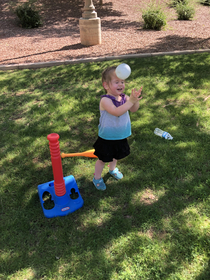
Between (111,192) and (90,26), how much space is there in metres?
6.30

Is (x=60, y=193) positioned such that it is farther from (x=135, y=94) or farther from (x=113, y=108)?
(x=135, y=94)

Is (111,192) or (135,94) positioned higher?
(135,94)

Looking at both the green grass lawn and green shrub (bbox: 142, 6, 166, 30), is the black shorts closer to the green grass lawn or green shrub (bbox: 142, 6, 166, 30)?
the green grass lawn

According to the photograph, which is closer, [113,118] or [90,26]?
[113,118]

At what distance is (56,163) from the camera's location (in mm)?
2369

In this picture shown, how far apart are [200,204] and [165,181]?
49 centimetres

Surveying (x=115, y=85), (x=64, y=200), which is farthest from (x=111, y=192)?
(x=115, y=85)

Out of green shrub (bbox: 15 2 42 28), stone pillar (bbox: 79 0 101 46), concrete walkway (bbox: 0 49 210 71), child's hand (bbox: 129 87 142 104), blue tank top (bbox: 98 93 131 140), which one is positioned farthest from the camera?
green shrub (bbox: 15 2 42 28)

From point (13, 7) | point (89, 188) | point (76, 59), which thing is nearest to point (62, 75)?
point (76, 59)

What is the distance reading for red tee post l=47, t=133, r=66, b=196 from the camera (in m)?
2.20

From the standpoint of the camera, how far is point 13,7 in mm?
11695

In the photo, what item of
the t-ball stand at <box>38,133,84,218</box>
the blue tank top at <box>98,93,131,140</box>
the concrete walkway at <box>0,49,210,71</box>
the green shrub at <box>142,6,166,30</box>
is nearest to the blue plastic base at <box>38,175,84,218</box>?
the t-ball stand at <box>38,133,84,218</box>

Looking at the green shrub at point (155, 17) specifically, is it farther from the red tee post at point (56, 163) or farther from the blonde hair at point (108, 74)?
the red tee post at point (56, 163)

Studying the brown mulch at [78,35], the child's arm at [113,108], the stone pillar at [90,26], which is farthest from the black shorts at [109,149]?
the stone pillar at [90,26]
